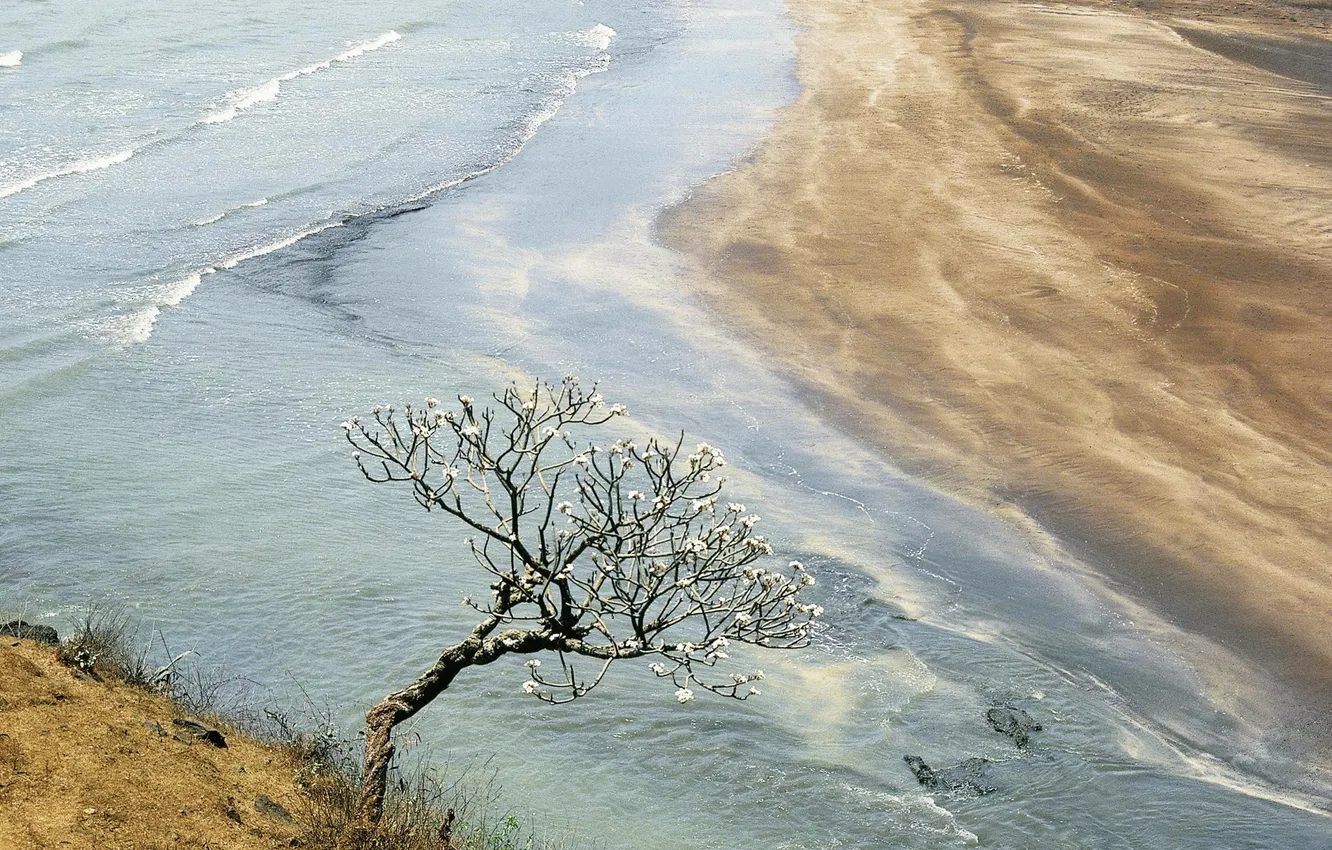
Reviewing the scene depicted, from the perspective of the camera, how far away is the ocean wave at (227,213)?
69.9ft

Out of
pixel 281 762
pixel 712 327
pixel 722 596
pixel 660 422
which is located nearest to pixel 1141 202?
pixel 712 327

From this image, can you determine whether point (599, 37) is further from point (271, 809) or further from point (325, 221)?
point (271, 809)

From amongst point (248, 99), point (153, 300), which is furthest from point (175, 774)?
point (248, 99)

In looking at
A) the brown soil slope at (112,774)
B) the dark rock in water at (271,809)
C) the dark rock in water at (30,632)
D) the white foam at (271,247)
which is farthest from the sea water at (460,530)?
the dark rock in water at (271,809)

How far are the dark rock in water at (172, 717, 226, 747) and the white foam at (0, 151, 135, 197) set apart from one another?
17521mm

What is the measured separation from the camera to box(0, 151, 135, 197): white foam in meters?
22.4

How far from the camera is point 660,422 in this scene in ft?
49.3

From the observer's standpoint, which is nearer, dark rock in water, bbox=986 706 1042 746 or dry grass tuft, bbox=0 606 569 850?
dry grass tuft, bbox=0 606 569 850

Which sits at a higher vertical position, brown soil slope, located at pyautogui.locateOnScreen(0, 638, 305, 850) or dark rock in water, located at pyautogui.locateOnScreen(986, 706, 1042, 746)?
brown soil slope, located at pyautogui.locateOnScreen(0, 638, 305, 850)

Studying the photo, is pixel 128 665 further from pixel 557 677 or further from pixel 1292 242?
pixel 1292 242

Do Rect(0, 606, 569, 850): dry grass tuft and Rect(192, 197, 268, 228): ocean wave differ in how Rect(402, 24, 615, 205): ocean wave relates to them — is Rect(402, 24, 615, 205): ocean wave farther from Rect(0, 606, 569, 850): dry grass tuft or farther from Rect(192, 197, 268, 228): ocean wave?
Rect(0, 606, 569, 850): dry grass tuft

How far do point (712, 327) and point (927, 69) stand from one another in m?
18.6

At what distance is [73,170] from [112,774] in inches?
776

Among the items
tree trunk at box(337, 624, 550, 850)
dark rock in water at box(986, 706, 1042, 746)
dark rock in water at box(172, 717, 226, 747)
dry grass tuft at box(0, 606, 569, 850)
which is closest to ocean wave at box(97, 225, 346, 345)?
dry grass tuft at box(0, 606, 569, 850)
